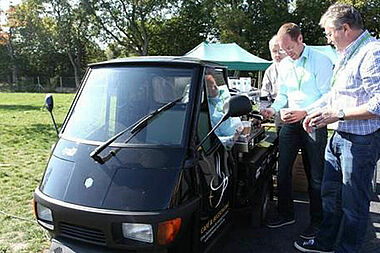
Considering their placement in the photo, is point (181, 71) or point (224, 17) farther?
point (224, 17)

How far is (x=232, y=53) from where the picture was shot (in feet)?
43.3

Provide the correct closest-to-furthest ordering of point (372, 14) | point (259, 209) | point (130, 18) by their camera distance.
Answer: point (259, 209), point (372, 14), point (130, 18)

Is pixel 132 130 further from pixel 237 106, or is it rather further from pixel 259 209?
pixel 259 209

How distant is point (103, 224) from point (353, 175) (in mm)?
1890

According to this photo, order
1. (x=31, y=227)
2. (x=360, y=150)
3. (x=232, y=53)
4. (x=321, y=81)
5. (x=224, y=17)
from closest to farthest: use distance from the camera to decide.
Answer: (x=360, y=150)
(x=321, y=81)
(x=31, y=227)
(x=232, y=53)
(x=224, y=17)

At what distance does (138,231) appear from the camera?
7.08ft

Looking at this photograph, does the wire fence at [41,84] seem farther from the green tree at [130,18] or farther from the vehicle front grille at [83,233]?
the vehicle front grille at [83,233]

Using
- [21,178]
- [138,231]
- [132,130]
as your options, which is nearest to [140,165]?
[132,130]

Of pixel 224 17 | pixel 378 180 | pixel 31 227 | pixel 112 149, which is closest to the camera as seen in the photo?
pixel 112 149

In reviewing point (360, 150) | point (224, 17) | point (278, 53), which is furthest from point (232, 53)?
point (224, 17)

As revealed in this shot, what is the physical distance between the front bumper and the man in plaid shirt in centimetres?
126

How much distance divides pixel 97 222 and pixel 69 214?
0.22m

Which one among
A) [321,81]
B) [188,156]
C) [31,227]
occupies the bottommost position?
[31,227]

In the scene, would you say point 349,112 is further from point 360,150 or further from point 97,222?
point 97,222
